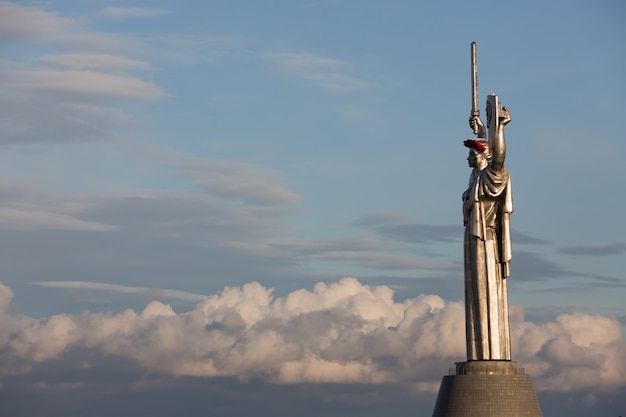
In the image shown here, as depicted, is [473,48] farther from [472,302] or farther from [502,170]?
[472,302]

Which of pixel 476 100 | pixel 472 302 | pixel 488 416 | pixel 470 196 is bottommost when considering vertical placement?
pixel 488 416

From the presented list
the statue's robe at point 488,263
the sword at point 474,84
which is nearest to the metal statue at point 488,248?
the statue's robe at point 488,263

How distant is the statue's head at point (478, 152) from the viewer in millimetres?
74188

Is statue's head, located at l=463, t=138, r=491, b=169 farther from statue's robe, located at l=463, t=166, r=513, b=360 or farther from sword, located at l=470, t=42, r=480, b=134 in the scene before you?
sword, located at l=470, t=42, r=480, b=134

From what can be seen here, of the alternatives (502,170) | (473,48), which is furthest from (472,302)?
(473,48)

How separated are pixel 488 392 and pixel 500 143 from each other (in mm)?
12157

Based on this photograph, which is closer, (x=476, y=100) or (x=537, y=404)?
(x=537, y=404)

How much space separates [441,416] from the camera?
7175 cm

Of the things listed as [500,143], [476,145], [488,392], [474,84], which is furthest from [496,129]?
[488,392]

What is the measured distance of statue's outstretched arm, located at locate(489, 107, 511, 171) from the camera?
71.4 meters

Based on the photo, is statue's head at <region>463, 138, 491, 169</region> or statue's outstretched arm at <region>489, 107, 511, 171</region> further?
statue's head at <region>463, 138, 491, 169</region>

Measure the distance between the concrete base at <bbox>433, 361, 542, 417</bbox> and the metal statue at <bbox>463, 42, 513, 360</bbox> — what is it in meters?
1.04

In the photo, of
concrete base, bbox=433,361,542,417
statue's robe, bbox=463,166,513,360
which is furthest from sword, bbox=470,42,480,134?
concrete base, bbox=433,361,542,417

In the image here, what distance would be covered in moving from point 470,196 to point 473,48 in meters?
8.11
